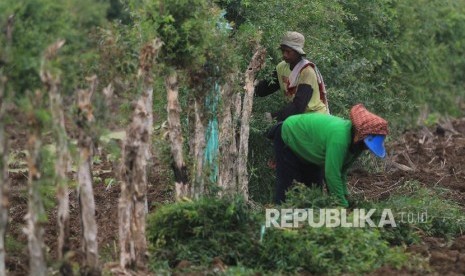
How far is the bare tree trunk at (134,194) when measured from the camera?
24.2 feet

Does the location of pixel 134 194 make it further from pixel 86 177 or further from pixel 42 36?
pixel 42 36

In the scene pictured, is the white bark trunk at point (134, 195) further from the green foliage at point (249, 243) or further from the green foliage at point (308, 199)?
the green foliage at point (308, 199)

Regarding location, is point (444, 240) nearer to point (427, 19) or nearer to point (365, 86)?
point (365, 86)

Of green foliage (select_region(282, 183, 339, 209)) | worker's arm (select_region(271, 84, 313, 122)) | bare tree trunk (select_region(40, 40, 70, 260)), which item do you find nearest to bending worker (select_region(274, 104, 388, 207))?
green foliage (select_region(282, 183, 339, 209))

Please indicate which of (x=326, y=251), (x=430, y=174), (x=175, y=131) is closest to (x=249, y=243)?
(x=326, y=251)

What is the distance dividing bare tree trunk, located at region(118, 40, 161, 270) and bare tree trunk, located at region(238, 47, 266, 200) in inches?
87.0

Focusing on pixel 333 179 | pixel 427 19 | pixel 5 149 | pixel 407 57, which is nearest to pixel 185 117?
pixel 333 179

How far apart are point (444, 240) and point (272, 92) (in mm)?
2373

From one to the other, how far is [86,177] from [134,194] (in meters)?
0.47

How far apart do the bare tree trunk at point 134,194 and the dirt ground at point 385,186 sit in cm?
47

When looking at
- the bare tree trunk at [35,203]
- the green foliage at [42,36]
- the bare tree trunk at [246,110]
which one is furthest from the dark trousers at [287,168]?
the bare tree trunk at [35,203]

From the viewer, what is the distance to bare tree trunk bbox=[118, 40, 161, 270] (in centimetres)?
739

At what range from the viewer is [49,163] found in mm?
7047

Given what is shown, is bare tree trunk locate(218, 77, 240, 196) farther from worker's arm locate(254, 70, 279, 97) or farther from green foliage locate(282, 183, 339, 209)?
green foliage locate(282, 183, 339, 209)
